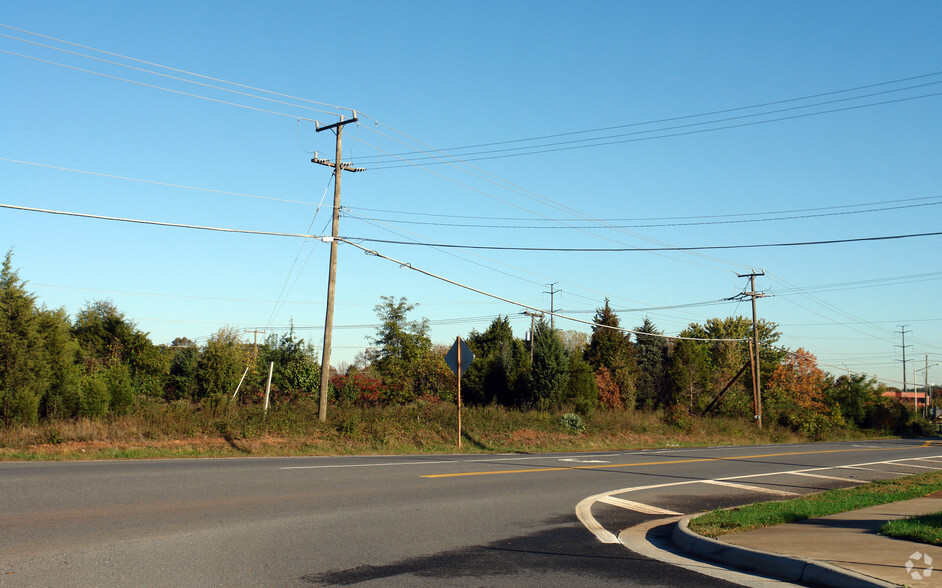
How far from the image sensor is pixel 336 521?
9.01m

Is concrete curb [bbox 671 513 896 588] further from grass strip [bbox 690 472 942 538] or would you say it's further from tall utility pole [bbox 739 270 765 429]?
A: tall utility pole [bbox 739 270 765 429]

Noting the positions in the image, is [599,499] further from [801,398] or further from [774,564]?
[801,398]

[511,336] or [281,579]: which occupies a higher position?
[511,336]

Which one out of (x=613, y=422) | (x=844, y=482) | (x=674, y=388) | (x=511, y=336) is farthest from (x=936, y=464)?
(x=511, y=336)

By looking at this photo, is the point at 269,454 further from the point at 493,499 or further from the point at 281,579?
the point at 281,579

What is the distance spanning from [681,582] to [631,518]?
4.02 metres

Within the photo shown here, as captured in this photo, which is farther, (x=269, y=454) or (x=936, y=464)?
(x=936, y=464)

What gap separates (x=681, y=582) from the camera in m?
6.47

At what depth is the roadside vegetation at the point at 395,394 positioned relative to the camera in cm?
2109

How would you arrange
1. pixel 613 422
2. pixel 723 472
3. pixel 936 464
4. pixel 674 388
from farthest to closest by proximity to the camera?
1. pixel 674 388
2. pixel 613 422
3. pixel 936 464
4. pixel 723 472

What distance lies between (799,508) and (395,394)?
36726 mm

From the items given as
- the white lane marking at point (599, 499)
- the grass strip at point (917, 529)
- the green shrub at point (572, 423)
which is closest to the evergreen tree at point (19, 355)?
the white lane marking at point (599, 499)

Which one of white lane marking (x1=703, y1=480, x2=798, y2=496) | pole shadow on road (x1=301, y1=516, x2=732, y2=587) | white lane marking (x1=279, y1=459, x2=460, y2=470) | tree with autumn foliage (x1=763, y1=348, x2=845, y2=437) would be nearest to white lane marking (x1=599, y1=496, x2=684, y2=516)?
pole shadow on road (x1=301, y1=516, x2=732, y2=587)

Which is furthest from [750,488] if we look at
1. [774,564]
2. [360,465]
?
[774,564]
